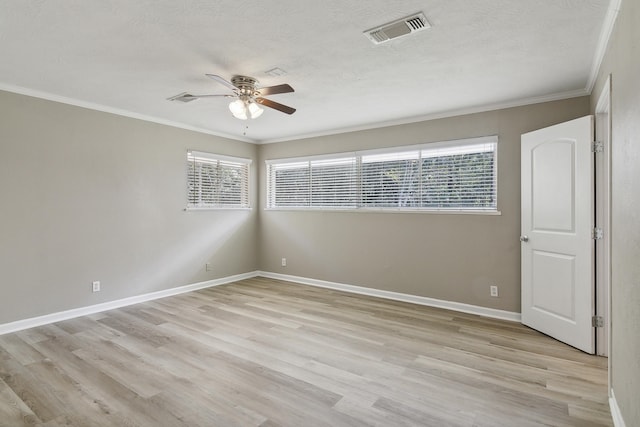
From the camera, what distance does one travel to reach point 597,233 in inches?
117

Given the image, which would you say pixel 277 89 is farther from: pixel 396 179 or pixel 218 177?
pixel 218 177

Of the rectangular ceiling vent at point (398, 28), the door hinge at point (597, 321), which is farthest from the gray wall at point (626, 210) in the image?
the rectangular ceiling vent at point (398, 28)

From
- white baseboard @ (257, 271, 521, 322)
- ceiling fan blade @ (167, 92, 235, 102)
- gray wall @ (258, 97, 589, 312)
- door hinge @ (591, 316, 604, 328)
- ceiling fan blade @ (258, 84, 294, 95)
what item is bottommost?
white baseboard @ (257, 271, 521, 322)

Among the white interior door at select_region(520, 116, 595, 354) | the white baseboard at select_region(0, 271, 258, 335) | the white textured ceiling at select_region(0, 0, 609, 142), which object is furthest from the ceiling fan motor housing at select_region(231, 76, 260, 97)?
the white baseboard at select_region(0, 271, 258, 335)

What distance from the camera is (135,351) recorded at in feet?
10.1

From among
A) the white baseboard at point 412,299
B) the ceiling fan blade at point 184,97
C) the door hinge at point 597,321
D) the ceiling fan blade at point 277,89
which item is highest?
the ceiling fan blade at point 184,97

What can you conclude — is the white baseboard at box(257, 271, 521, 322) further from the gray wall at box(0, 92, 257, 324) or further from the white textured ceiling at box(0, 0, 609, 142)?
the white textured ceiling at box(0, 0, 609, 142)

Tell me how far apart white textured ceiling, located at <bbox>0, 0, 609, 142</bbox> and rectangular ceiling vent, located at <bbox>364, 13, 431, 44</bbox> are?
0.19ft

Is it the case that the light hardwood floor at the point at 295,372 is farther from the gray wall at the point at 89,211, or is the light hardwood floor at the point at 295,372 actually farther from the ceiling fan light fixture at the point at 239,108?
the ceiling fan light fixture at the point at 239,108

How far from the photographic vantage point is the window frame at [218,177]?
17.3 ft

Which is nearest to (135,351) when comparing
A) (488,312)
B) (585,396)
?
(585,396)

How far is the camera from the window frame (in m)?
5.27

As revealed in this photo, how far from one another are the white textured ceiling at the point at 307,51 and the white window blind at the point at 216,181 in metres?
1.34

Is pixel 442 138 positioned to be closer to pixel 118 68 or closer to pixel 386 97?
pixel 386 97
